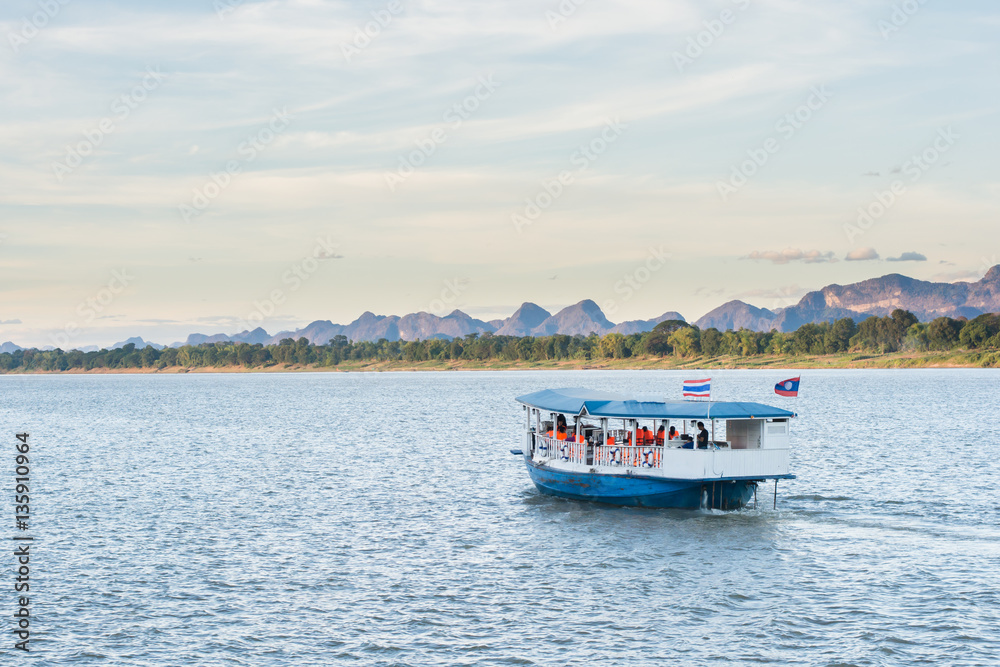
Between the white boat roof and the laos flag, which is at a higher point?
the laos flag

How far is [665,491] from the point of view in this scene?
41969 millimetres

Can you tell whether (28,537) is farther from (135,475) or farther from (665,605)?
(665,605)

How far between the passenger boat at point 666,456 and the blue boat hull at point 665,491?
1.9 inches

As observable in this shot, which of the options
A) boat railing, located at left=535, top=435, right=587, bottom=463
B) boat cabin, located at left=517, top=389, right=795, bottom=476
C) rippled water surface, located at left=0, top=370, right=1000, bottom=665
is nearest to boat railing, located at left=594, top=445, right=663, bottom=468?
boat cabin, located at left=517, top=389, right=795, bottom=476

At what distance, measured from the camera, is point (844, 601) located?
28797 mm

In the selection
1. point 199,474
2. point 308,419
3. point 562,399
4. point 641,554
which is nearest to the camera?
point 641,554

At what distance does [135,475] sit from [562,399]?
112ft

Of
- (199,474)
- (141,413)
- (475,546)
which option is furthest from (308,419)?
(475,546)

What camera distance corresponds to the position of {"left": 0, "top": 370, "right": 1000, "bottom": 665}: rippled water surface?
25.2 m

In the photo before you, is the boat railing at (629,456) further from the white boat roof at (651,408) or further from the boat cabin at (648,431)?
the white boat roof at (651,408)

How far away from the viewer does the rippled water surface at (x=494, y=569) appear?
25188mm

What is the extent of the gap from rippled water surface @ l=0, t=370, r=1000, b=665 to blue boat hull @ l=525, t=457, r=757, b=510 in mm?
813

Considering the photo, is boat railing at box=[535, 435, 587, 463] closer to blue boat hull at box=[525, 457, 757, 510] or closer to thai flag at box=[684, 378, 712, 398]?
blue boat hull at box=[525, 457, 757, 510]

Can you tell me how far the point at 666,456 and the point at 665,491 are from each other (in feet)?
5.64
